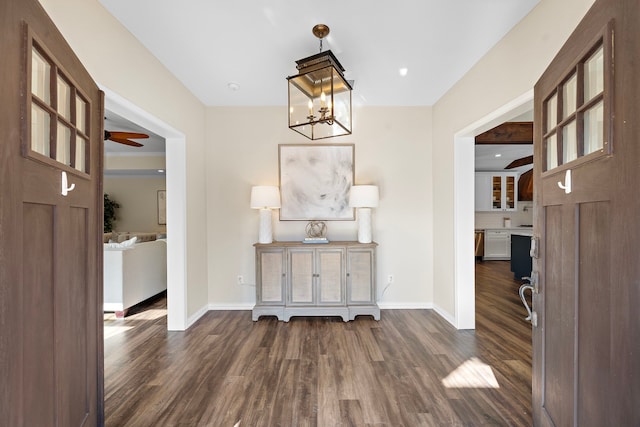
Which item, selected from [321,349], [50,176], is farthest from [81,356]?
[321,349]

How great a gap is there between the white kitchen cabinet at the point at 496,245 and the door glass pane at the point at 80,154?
8496mm

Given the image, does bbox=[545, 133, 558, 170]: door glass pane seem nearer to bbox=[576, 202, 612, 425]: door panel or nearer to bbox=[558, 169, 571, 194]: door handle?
bbox=[558, 169, 571, 194]: door handle

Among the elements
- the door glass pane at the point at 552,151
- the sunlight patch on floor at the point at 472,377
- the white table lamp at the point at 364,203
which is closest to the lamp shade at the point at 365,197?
the white table lamp at the point at 364,203

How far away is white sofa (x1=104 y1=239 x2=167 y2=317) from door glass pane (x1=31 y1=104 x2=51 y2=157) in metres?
3.02

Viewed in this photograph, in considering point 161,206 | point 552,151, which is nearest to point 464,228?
point 552,151

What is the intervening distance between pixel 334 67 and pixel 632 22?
161cm

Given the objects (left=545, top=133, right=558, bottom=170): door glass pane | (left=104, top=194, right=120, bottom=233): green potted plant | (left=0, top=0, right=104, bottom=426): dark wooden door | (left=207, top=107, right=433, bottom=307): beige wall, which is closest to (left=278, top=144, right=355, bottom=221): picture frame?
(left=207, top=107, right=433, bottom=307): beige wall

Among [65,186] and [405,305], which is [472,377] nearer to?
[405,305]

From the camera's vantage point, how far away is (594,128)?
112 centimetres

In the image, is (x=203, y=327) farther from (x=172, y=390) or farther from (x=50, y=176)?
(x=50, y=176)

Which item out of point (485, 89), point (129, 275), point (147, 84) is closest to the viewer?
point (147, 84)

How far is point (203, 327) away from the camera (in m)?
3.36

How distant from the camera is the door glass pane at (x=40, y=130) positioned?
1.04m

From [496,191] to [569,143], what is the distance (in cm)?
781
